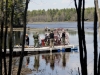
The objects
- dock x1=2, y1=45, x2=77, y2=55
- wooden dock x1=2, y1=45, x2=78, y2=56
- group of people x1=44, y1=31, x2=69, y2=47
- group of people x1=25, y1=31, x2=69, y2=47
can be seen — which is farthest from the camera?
group of people x1=44, y1=31, x2=69, y2=47

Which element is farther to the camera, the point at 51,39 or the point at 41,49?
the point at 41,49

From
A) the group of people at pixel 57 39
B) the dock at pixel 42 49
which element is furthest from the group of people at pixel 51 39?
the dock at pixel 42 49

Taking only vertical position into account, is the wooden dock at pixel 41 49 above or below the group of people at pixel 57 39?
below

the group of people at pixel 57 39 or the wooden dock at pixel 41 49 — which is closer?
the wooden dock at pixel 41 49

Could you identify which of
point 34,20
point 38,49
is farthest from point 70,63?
point 34,20

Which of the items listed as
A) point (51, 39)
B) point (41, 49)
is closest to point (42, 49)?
point (41, 49)

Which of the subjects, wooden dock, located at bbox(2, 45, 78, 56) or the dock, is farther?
the dock

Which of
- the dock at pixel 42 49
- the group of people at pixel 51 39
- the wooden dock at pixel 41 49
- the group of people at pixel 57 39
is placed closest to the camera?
the wooden dock at pixel 41 49

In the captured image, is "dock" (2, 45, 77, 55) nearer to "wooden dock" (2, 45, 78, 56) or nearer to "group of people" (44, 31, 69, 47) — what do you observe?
"wooden dock" (2, 45, 78, 56)

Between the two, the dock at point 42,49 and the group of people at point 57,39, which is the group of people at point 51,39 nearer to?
the group of people at point 57,39

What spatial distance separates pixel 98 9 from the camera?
→ 4973 mm

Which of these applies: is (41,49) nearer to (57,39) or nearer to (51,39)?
(51,39)

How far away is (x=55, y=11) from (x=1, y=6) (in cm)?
18083

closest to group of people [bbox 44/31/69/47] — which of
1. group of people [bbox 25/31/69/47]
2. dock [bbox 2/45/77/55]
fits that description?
group of people [bbox 25/31/69/47]
